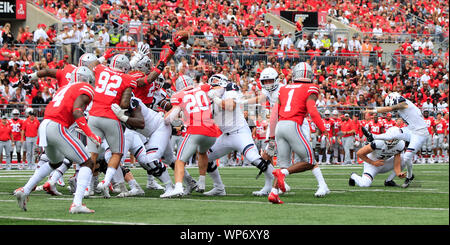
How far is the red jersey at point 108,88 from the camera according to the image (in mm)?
9852

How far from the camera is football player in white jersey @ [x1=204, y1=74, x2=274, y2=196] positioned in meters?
10.6

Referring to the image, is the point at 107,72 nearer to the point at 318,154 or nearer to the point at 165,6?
the point at 318,154

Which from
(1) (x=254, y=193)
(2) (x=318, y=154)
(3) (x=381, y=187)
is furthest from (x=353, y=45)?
(1) (x=254, y=193)

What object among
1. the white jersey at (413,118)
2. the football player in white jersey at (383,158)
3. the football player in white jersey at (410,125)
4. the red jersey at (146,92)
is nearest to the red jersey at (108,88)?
the red jersey at (146,92)

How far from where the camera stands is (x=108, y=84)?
32.8 feet

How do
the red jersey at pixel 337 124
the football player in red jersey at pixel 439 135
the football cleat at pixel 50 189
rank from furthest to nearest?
the football player in red jersey at pixel 439 135 < the red jersey at pixel 337 124 < the football cleat at pixel 50 189

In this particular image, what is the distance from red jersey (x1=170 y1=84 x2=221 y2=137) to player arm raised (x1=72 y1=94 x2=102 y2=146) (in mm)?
1927

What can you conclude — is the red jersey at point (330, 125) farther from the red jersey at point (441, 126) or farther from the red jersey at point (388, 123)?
the red jersey at point (441, 126)

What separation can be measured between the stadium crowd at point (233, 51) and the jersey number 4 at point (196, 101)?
9616mm

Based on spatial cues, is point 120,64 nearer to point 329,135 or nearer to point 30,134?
point 30,134

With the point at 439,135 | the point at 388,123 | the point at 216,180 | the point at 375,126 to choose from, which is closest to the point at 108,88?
the point at 216,180

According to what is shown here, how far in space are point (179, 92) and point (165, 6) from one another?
719 inches

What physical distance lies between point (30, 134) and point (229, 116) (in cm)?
1094

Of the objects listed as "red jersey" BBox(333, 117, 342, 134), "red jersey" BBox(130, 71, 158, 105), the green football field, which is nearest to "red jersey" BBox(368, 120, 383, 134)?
"red jersey" BBox(333, 117, 342, 134)
